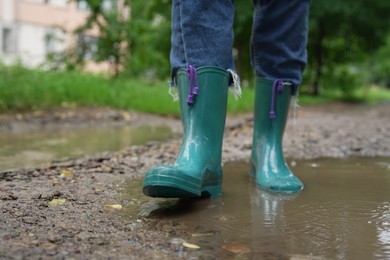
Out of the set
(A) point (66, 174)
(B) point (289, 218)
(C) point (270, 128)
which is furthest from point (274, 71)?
(A) point (66, 174)

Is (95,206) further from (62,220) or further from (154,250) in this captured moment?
(154,250)

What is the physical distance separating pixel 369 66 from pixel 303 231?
22.0m

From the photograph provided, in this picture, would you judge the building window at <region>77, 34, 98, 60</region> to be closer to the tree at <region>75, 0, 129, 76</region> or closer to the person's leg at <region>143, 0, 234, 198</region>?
the tree at <region>75, 0, 129, 76</region>

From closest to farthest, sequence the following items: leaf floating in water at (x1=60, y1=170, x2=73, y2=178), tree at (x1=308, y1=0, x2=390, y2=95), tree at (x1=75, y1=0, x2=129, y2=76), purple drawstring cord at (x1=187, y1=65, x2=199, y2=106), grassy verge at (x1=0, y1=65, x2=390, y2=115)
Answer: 1. purple drawstring cord at (x1=187, y1=65, x2=199, y2=106)
2. leaf floating in water at (x1=60, y1=170, x2=73, y2=178)
3. grassy verge at (x1=0, y1=65, x2=390, y2=115)
4. tree at (x1=75, y1=0, x2=129, y2=76)
5. tree at (x1=308, y1=0, x2=390, y2=95)

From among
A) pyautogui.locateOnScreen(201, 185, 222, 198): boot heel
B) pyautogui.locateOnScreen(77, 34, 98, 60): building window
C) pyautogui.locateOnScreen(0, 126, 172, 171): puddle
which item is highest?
pyautogui.locateOnScreen(77, 34, 98, 60): building window

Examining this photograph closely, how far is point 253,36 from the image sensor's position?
6.70ft

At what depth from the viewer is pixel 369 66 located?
22031 millimetres

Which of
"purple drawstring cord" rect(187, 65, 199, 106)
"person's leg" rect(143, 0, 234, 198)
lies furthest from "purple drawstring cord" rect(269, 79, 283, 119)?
"purple drawstring cord" rect(187, 65, 199, 106)

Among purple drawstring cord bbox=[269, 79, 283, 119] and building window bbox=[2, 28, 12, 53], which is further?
building window bbox=[2, 28, 12, 53]

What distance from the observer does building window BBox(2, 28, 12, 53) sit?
23.0 metres

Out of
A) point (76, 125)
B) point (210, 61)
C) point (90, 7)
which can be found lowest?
point (76, 125)

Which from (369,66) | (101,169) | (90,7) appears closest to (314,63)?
(369,66)

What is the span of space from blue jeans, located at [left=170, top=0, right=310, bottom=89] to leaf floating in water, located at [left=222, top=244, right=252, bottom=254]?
67 cm

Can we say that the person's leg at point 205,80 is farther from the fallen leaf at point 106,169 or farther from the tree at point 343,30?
the tree at point 343,30
